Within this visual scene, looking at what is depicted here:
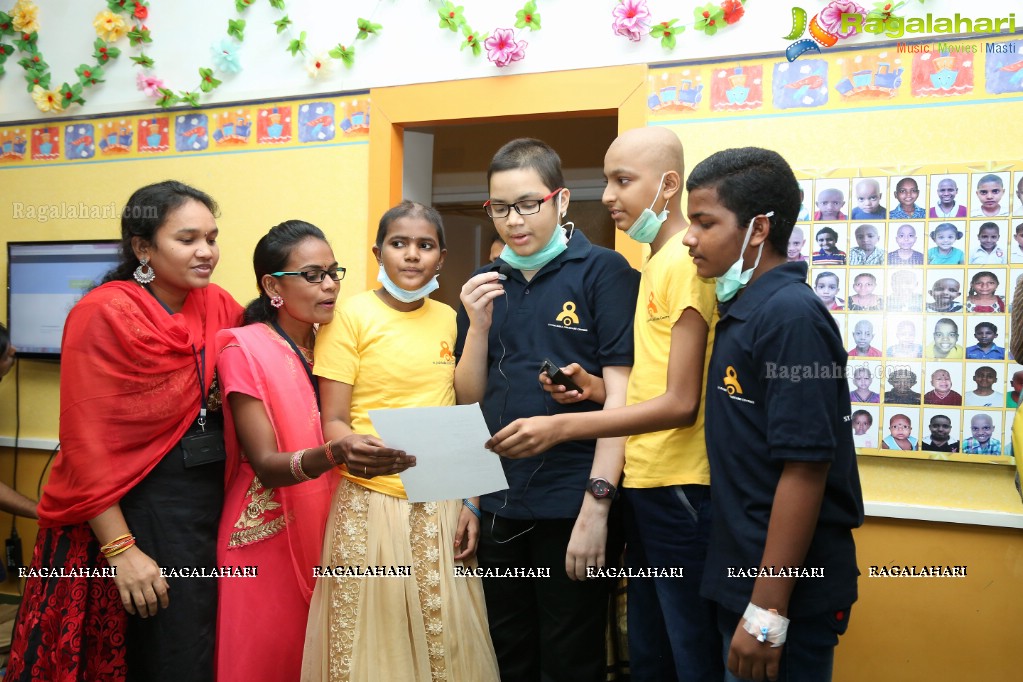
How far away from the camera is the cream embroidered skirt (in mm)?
2045

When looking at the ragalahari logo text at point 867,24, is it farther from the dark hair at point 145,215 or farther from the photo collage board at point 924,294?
the dark hair at point 145,215

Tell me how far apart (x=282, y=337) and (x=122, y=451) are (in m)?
0.50

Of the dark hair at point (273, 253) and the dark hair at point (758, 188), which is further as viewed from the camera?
the dark hair at point (273, 253)

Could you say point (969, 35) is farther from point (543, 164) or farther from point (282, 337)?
point (282, 337)

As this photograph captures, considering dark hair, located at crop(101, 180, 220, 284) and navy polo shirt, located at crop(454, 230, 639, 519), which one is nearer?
navy polo shirt, located at crop(454, 230, 639, 519)

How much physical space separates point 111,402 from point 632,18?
2.33 metres

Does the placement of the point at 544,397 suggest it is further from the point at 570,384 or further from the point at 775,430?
the point at 775,430

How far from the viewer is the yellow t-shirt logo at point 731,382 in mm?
1617

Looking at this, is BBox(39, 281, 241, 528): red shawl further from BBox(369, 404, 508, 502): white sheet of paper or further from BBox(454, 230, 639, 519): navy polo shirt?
BBox(454, 230, 639, 519): navy polo shirt

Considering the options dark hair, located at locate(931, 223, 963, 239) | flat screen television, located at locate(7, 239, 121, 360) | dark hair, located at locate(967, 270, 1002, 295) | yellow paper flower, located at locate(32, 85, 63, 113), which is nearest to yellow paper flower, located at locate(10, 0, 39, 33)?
yellow paper flower, located at locate(32, 85, 63, 113)

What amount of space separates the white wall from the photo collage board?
58 centimetres

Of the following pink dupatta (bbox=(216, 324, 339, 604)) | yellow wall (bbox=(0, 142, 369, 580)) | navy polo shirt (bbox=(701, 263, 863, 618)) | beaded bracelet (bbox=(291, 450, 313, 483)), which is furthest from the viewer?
yellow wall (bbox=(0, 142, 369, 580))

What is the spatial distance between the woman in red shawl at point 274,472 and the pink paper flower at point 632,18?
1.62m

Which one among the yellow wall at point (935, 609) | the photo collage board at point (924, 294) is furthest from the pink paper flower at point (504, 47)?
the yellow wall at point (935, 609)
